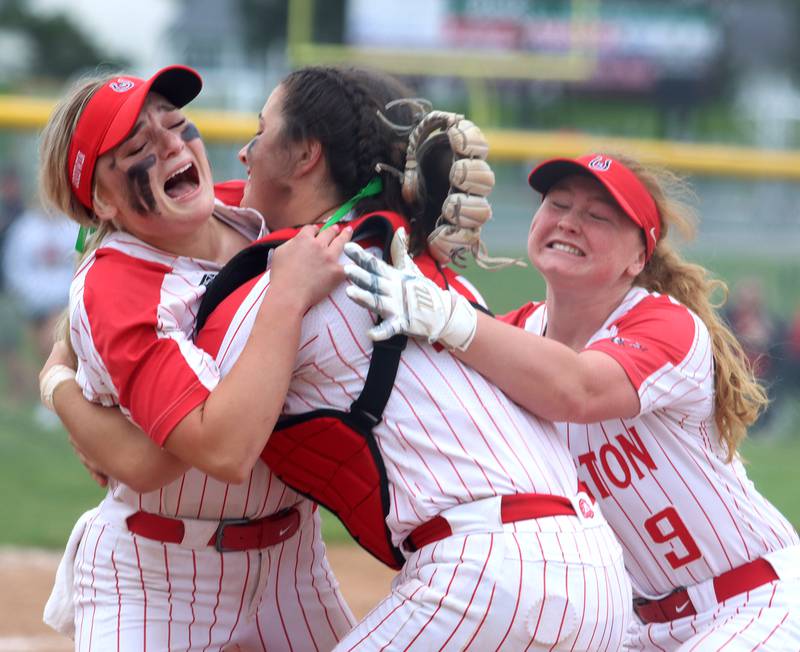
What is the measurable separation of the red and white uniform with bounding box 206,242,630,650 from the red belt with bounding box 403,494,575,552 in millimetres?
11

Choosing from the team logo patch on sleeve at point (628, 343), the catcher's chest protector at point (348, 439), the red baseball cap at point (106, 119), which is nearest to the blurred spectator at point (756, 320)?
the team logo patch on sleeve at point (628, 343)

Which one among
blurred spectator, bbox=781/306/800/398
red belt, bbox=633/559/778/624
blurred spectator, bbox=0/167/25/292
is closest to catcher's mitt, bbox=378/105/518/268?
red belt, bbox=633/559/778/624

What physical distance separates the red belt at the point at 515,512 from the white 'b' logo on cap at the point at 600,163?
86cm

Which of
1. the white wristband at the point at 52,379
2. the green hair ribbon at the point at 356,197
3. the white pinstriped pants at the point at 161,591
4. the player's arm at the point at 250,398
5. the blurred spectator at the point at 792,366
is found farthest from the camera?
the blurred spectator at the point at 792,366

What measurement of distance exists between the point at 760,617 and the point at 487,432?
85 centimetres

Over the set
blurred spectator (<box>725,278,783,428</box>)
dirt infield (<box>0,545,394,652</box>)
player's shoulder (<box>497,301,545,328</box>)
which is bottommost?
blurred spectator (<box>725,278,783,428</box>)

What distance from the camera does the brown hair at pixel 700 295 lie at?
2752 millimetres

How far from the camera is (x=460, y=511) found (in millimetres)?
2174

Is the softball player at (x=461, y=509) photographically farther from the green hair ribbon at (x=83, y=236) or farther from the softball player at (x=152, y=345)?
the green hair ribbon at (x=83, y=236)

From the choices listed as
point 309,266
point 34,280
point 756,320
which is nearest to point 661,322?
point 309,266

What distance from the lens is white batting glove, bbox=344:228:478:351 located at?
214 cm

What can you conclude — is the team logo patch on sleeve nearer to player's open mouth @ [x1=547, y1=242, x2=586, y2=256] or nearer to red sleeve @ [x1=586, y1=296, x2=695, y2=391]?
red sleeve @ [x1=586, y1=296, x2=695, y2=391]

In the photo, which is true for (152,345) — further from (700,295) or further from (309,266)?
(700,295)

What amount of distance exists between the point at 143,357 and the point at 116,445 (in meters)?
0.25
